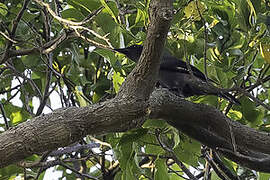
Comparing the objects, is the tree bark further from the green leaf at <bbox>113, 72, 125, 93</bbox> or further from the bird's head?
the bird's head

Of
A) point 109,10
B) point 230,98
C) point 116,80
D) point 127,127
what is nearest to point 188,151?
point 230,98

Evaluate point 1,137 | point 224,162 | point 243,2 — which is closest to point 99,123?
point 1,137

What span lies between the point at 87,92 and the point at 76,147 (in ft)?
1.74

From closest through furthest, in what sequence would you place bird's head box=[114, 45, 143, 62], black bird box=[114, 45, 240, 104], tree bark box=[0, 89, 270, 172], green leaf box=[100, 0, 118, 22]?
tree bark box=[0, 89, 270, 172] < green leaf box=[100, 0, 118, 22] < bird's head box=[114, 45, 143, 62] < black bird box=[114, 45, 240, 104]

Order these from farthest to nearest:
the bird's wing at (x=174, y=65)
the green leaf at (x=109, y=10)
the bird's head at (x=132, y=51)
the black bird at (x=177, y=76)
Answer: the bird's wing at (x=174, y=65) < the black bird at (x=177, y=76) < the bird's head at (x=132, y=51) < the green leaf at (x=109, y=10)

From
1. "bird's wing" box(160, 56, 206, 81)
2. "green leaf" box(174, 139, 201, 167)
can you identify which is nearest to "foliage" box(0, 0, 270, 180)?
"green leaf" box(174, 139, 201, 167)

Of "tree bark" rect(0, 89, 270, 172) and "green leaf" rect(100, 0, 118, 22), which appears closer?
"tree bark" rect(0, 89, 270, 172)

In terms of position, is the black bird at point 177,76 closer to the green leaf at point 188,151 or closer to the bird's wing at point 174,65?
the bird's wing at point 174,65

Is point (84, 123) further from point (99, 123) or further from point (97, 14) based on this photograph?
point (97, 14)

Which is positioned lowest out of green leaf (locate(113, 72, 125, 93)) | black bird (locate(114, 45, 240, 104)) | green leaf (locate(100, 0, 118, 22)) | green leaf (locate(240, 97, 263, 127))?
green leaf (locate(240, 97, 263, 127))

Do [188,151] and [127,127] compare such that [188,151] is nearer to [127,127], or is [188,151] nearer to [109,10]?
[127,127]

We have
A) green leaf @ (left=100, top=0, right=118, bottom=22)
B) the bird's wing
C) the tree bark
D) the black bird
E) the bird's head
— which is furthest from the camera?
the bird's wing

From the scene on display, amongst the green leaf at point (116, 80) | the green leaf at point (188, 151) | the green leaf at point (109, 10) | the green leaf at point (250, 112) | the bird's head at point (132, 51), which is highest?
the green leaf at point (109, 10)

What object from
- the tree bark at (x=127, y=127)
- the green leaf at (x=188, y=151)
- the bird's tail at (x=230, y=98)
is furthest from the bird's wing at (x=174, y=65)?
the tree bark at (x=127, y=127)
